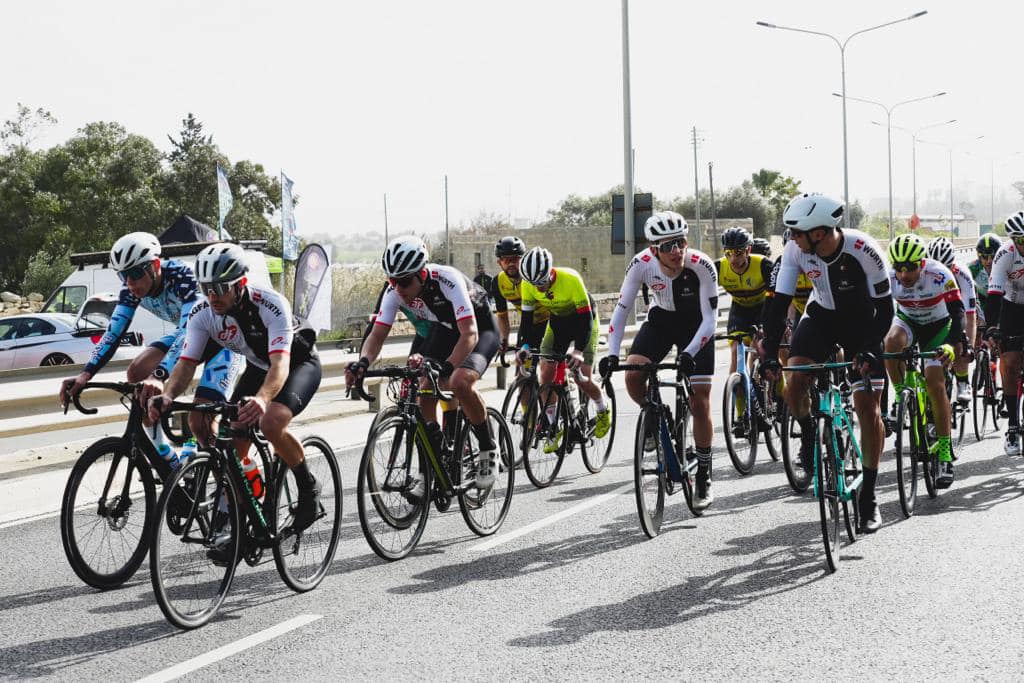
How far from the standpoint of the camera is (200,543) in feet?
18.0

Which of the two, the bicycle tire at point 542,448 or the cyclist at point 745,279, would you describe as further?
the cyclist at point 745,279

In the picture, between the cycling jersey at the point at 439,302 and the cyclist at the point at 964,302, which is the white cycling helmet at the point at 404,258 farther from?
the cyclist at the point at 964,302

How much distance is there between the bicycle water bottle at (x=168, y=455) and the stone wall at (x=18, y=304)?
33.2 m

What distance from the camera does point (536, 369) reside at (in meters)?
9.57

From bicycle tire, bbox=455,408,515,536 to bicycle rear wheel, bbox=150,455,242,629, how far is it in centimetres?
189

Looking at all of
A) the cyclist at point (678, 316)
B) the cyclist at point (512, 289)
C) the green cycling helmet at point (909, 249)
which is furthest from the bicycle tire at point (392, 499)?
the green cycling helmet at point (909, 249)

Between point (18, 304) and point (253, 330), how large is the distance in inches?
1437

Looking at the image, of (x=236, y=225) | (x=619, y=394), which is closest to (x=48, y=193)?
(x=236, y=225)

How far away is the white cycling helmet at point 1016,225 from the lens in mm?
9602

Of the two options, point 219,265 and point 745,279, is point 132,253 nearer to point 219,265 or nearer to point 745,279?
point 219,265

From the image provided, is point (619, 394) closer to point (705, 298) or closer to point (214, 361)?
point (705, 298)

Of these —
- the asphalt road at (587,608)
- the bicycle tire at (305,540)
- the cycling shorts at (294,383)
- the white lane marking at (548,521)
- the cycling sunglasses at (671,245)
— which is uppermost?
the cycling sunglasses at (671,245)

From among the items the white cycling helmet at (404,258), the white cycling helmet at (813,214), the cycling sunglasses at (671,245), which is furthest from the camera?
the cycling sunglasses at (671,245)

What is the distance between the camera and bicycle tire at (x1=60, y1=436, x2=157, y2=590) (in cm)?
580
